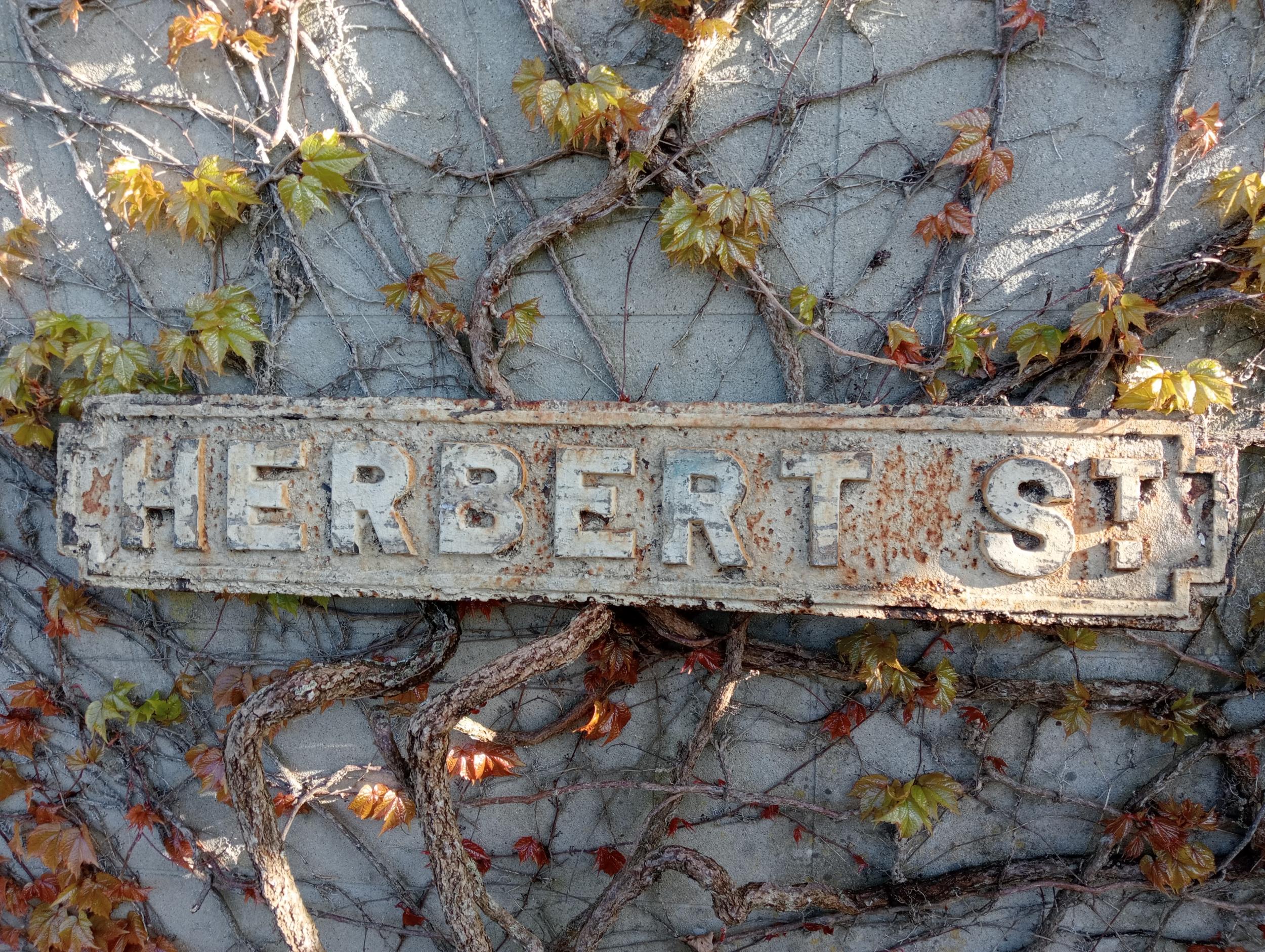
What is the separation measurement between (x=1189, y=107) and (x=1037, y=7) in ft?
1.60

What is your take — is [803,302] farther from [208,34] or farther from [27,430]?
[27,430]

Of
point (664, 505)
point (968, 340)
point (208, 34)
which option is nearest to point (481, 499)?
point (664, 505)

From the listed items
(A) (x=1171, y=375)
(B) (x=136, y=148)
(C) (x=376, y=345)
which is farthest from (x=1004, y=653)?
(B) (x=136, y=148)

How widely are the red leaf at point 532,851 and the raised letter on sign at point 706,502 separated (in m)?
1.11

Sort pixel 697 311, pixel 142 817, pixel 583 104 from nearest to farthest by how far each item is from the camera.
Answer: pixel 583 104, pixel 697 311, pixel 142 817

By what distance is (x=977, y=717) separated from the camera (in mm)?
2197

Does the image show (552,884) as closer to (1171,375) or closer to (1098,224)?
(1171,375)

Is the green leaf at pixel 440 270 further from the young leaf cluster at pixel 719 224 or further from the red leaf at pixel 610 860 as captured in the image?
the red leaf at pixel 610 860

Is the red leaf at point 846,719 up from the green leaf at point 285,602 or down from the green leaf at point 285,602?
down

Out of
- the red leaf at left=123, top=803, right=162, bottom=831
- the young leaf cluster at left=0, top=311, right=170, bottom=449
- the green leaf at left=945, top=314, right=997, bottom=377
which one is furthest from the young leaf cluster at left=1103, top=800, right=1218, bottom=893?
the young leaf cluster at left=0, top=311, right=170, bottom=449

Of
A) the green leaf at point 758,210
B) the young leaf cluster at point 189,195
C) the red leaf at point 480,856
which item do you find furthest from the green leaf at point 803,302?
the red leaf at point 480,856

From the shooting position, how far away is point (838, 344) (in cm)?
217

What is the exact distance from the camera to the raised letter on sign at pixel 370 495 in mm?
1933

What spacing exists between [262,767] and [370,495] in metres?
0.80
